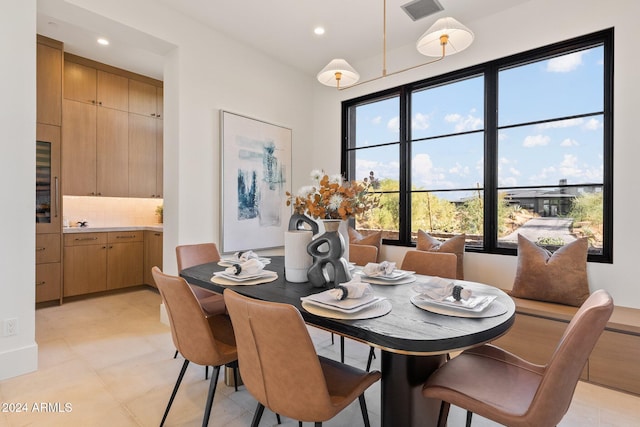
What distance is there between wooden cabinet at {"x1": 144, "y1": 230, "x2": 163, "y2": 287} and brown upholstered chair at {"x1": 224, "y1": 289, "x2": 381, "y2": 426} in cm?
366

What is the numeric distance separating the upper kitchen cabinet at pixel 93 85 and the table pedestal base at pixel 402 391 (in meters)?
4.94

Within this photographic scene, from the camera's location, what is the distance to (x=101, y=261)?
4301mm

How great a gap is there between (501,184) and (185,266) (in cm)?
307

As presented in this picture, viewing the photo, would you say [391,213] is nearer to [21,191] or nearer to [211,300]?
[211,300]

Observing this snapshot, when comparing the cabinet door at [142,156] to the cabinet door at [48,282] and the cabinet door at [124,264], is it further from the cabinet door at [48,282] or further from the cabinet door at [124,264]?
the cabinet door at [48,282]

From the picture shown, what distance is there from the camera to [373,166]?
4336 millimetres

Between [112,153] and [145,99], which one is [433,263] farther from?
[145,99]

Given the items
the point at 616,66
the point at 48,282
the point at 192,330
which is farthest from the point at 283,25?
the point at 48,282

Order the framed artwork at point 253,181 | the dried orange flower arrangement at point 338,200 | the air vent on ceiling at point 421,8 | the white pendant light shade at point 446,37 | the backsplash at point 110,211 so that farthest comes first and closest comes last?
the backsplash at point 110,211 < the framed artwork at point 253,181 < the air vent on ceiling at point 421,8 < the white pendant light shade at point 446,37 < the dried orange flower arrangement at point 338,200

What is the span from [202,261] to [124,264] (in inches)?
99.0

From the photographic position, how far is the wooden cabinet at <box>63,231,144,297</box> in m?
4.04

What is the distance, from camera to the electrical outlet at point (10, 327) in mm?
2299

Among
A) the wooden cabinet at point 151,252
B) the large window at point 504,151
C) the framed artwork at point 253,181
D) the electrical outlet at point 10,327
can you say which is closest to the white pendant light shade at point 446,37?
the large window at point 504,151

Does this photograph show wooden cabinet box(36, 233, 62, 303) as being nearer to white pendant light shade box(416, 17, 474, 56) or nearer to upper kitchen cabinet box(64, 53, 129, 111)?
upper kitchen cabinet box(64, 53, 129, 111)
